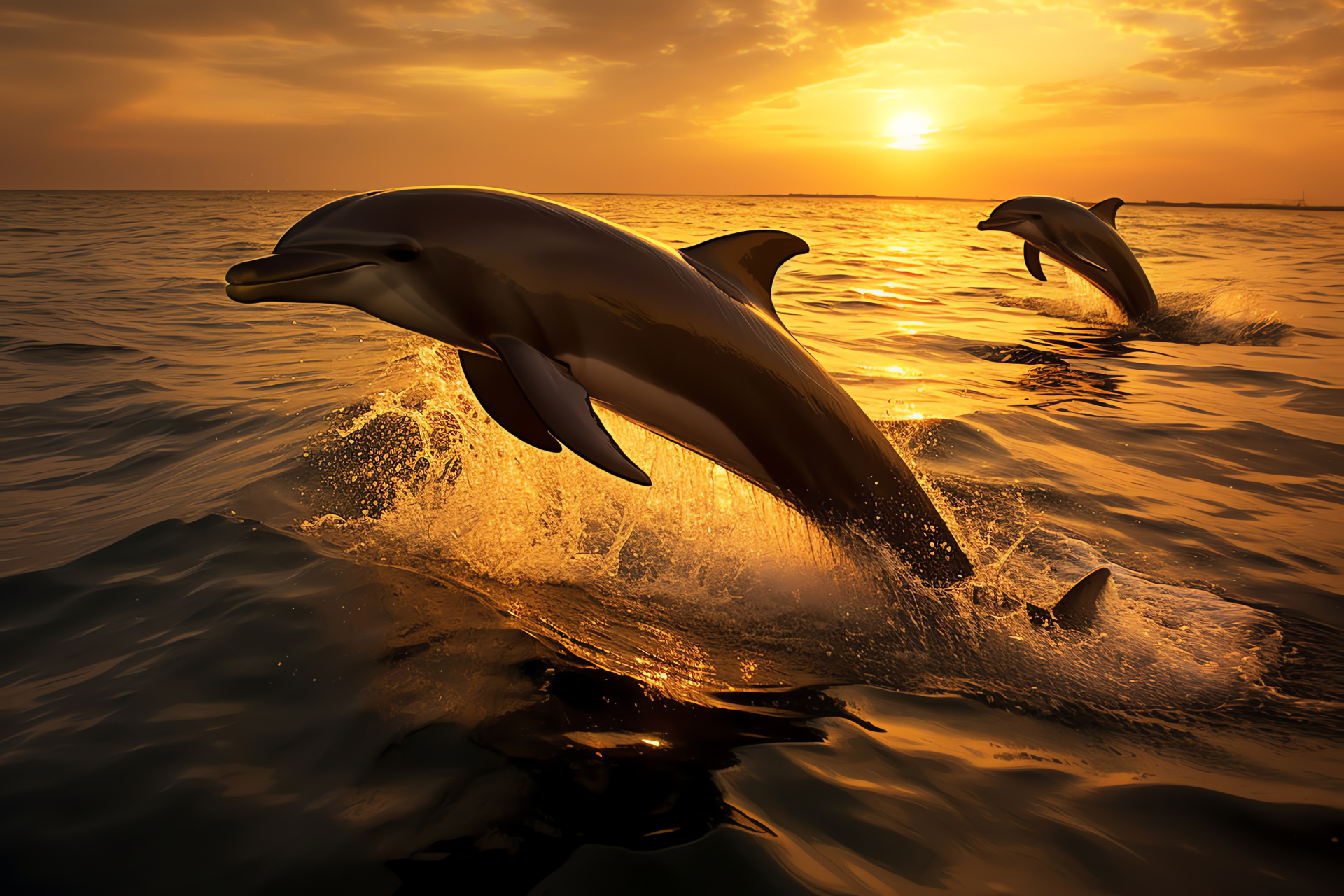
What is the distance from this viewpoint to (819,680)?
3385 millimetres

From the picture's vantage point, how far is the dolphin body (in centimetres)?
343

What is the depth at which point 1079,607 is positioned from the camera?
3.87 meters

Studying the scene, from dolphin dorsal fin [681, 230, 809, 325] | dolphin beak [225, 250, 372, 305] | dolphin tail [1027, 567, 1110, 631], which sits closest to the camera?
dolphin beak [225, 250, 372, 305]

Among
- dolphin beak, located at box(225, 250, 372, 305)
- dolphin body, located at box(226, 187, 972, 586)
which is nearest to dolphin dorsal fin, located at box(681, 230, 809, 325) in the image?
dolphin body, located at box(226, 187, 972, 586)

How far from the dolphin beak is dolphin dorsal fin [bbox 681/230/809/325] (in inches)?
67.8

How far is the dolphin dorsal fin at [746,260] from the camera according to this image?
4094mm

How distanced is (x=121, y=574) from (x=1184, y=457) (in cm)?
813

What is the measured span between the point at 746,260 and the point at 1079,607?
97.8 inches

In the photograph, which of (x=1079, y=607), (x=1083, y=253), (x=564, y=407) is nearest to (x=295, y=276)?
(x=564, y=407)

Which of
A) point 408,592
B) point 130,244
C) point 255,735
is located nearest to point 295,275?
point 408,592

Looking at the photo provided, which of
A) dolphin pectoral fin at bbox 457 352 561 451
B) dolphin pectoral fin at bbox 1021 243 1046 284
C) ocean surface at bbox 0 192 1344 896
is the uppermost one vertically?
dolphin pectoral fin at bbox 1021 243 1046 284

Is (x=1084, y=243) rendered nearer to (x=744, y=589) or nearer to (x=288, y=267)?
(x=744, y=589)

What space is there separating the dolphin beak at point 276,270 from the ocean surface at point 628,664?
1.49 metres

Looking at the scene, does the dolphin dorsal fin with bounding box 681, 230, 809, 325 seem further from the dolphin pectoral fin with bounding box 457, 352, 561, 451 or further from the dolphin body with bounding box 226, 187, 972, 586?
the dolphin pectoral fin with bounding box 457, 352, 561, 451
